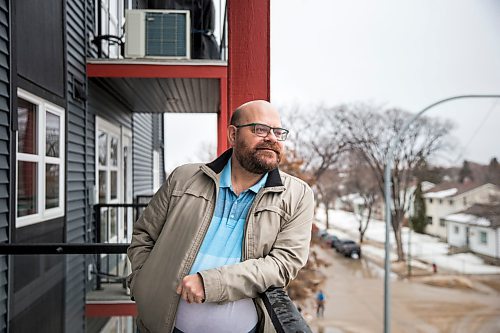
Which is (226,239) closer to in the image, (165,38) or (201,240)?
(201,240)

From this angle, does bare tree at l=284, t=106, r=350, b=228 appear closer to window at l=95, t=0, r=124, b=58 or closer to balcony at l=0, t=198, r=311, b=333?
window at l=95, t=0, r=124, b=58

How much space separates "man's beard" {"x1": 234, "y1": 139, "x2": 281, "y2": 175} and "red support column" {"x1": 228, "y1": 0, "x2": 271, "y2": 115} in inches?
26.6

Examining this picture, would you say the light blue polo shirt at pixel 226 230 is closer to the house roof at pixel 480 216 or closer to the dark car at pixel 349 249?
the dark car at pixel 349 249

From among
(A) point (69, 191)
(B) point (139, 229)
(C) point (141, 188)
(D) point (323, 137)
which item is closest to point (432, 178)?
(D) point (323, 137)

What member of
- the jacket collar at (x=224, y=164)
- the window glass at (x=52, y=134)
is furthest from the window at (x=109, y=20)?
the jacket collar at (x=224, y=164)

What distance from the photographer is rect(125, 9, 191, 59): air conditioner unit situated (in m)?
5.78

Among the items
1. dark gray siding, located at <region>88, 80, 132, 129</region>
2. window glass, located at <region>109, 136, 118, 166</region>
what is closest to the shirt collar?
dark gray siding, located at <region>88, 80, 132, 129</region>

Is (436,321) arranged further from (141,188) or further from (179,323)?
(179,323)

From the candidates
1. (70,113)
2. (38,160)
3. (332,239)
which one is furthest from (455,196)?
(38,160)

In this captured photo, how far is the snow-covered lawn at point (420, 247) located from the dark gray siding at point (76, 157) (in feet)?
69.1

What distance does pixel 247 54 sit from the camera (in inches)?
82.5

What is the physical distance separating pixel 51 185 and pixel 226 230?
375 centimetres

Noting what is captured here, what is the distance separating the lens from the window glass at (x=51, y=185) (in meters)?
4.50

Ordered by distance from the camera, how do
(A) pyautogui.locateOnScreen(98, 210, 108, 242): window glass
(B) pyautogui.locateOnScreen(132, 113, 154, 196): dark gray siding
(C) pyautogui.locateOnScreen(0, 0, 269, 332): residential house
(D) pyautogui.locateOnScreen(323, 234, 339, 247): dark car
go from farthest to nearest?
(D) pyautogui.locateOnScreen(323, 234, 339, 247): dark car
(B) pyautogui.locateOnScreen(132, 113, 154, 196): dark gray siding
(A) pyautogui.locateOnScreen(98, 210, 108, 242): window glass
(C) pyautogui.locateOnScreen(0, 0, 269, 332): residential house
